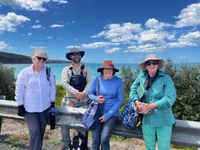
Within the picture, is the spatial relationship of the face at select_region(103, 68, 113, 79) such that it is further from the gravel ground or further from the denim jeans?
the gravel ground

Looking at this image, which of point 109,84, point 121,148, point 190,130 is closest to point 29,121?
point 109,84

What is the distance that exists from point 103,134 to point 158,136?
870 millimetres

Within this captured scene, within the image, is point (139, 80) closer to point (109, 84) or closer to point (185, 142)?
point (109, 84)

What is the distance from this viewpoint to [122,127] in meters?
4.63

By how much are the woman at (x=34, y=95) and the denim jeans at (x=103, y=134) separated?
0.98 meters

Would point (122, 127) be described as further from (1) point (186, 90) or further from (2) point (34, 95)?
(1) point (186, 90)

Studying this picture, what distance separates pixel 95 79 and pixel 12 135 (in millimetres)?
2627

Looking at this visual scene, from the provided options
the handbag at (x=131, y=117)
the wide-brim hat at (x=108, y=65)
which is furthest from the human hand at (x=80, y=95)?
the handbag at (x=131, y=117)

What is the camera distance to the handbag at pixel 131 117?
4.28 meters

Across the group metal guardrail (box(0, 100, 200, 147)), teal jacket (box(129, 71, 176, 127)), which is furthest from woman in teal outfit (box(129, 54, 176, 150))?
metal guardrail (box(0, 100, 200, 147))

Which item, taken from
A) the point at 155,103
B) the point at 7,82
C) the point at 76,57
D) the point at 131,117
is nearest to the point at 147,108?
the point at 155,103

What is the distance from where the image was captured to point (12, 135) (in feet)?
20.3

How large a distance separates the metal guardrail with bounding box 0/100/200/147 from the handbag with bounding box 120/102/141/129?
8.8 inches

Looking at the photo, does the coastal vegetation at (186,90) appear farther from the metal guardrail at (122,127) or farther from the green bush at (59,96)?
the metal guardrail at (122,127)
